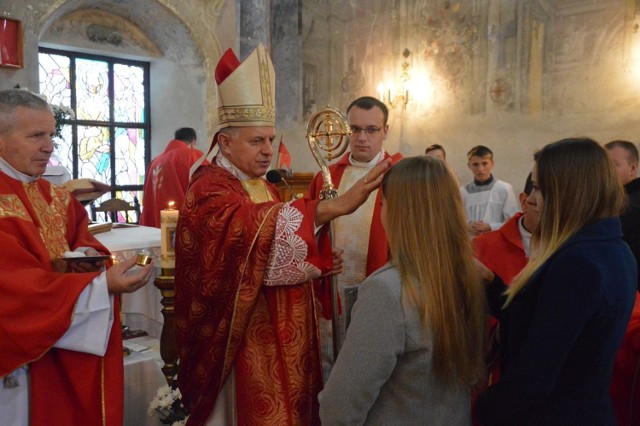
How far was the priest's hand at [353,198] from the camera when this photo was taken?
1.91 metres

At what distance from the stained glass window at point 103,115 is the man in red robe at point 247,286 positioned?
6820mm

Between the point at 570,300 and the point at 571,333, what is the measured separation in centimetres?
8

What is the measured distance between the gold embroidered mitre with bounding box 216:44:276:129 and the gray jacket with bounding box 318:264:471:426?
1.13 metres

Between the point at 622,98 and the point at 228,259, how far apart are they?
617cm

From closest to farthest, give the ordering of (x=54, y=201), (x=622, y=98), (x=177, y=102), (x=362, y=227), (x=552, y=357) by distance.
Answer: (x=552, y=357) < (x=54, y=201) < (x=362, y=227) < (x=622, y=98) < (x=177, y=102)

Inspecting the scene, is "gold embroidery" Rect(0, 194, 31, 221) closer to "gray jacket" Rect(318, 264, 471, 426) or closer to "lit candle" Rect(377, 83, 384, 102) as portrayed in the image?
"gray jacket" Rect(318, 264, 471, 426)

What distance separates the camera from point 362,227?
10.5 ft

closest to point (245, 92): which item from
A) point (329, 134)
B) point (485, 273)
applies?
point (329, 134)

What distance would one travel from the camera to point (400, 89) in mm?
8703

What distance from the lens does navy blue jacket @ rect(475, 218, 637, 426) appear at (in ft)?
4.64

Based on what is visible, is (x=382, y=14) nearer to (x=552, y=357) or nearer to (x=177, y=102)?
(x=177, y=102)

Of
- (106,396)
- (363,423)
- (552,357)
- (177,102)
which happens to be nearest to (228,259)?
(106,396)

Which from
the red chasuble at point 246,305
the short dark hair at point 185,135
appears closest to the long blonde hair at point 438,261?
the red chasuble at point 246,305

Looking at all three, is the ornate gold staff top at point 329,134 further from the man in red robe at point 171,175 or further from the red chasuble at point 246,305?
the man in red robe at point 171,175
